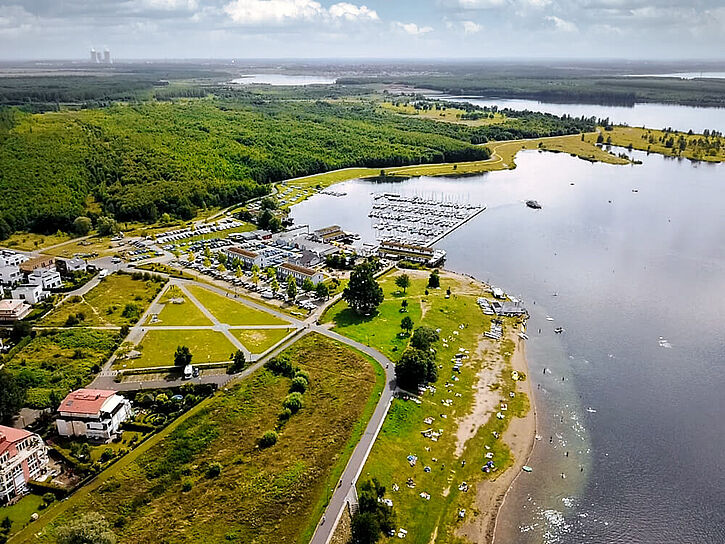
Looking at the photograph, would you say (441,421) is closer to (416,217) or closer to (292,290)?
(292,290)

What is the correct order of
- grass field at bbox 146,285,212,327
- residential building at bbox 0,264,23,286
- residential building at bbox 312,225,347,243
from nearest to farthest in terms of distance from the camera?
grass field at bbox 146,285,212,327
residential building at bbox 0,264,23,286
residential building at bbox 312,225,347,243

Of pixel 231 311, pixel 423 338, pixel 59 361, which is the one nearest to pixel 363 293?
pixel 423 338

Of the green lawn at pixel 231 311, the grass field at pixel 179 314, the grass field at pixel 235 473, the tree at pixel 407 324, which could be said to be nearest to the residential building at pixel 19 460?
the grass field at pixel 235 473

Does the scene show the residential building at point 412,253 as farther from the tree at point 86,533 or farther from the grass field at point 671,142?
the grass field at point 671,142

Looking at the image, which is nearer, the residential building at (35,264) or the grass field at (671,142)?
the residential building at (35,264)

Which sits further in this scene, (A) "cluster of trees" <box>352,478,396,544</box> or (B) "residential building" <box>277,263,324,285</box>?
(B) "residential building" <box>277,263,324,285</box>

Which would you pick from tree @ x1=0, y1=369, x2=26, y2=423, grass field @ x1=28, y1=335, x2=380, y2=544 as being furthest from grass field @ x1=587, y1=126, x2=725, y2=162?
tree @ x1=0, y1=369, x2=26, y2=423

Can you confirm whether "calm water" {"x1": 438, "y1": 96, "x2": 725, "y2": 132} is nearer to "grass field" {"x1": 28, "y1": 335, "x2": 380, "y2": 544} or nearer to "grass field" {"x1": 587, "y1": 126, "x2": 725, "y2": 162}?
"grass field" {"x1": 587, "y1": 126, "x2": 725, "y2": 162}
